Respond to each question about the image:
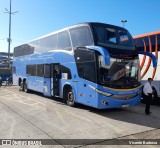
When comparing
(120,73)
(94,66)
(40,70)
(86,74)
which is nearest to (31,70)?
(40,70)

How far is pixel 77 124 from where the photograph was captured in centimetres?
848

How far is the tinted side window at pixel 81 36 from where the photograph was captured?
10.6 meters

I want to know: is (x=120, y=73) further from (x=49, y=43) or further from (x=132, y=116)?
(x=49, y=43)

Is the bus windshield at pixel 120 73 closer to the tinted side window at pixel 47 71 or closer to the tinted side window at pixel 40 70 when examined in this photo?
the tinted side window at pixel 47 71

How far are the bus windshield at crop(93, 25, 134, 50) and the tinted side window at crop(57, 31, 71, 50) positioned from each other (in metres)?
2.16

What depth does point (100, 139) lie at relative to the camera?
6852 millimetres

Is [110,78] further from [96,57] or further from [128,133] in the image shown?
[128,133]

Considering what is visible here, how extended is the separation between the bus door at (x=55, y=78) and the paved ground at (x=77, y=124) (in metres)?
2.31

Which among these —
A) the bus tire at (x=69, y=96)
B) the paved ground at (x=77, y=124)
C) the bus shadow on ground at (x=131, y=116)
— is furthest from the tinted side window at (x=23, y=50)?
the bus shadow on ground at (x=131, y=116)

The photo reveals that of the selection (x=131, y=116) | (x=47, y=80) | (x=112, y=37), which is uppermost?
(x=112, y=37)

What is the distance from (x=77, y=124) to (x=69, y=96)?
163 inches

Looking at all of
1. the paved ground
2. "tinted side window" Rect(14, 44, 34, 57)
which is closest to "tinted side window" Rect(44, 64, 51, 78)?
"tinted side window" Rect(14, 44, 34, 57)

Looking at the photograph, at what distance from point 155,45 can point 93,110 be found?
5.48 metres

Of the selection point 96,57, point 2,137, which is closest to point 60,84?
point 96,57
